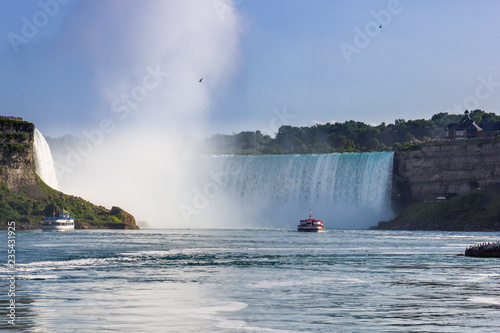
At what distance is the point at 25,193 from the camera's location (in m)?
167

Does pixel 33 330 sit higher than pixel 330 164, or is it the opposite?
pixel 330 164

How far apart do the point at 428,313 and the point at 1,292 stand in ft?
66.9

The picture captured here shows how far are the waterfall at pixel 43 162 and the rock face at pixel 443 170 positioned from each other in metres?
78.9

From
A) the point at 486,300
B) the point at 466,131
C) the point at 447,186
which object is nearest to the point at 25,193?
the point at 447,186

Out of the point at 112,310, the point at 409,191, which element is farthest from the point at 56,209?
the point at 112,310

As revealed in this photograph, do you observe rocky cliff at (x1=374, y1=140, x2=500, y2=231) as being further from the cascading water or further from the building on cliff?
the building on cliff

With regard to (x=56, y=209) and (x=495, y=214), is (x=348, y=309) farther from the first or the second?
(x=56, y=209)

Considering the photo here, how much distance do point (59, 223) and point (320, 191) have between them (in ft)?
198

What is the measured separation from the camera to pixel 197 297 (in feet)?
130

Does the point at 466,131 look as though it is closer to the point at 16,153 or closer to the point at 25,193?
the point at 25,193

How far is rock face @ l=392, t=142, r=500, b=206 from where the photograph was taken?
163 meters

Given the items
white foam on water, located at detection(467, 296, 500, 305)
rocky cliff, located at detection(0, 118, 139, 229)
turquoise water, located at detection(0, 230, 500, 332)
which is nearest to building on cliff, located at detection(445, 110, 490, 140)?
rocky cliff, located at detection(0, 118, 139, 229)

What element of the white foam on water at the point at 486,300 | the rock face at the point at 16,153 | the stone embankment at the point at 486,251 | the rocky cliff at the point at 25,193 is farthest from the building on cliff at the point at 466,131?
the white foam on water at the point at 486,300

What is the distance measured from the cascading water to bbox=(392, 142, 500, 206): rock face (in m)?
3.53
